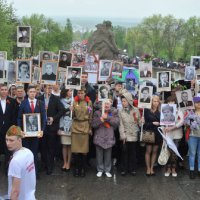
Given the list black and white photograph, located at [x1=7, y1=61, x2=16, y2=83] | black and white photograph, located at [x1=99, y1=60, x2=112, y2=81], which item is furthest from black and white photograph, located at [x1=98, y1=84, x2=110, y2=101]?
black and white photograph, located at [x1=7, y1=61, x2=16, y2=83]

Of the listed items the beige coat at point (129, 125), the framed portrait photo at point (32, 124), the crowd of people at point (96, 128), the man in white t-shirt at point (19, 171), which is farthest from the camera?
the beige coat at point (129, 125)

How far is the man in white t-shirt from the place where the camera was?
4832 millimetres

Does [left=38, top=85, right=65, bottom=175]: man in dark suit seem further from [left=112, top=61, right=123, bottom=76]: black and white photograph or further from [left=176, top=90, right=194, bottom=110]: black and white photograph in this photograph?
[left=112, top=61, right=123, bottom=76]: black and white photograph

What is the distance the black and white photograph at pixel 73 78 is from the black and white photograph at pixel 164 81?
1925 millimetres

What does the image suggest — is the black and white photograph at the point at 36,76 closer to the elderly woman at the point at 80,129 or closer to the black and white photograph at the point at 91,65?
the black and white photograph at the point at 91,65

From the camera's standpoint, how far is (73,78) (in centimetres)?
970

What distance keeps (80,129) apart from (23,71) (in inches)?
86.3

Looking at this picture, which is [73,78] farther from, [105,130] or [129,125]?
[129,125]

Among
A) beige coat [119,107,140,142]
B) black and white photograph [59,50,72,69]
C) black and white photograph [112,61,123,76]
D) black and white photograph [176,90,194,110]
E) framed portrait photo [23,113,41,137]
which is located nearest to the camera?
framed portrait photo [23,113,41,137]

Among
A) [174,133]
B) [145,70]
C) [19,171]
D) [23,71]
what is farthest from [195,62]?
[19,171]

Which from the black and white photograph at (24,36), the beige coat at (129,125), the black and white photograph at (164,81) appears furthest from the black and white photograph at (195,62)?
the black and white photograph at (24,36)

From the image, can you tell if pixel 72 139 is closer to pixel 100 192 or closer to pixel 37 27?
pixel 100 192

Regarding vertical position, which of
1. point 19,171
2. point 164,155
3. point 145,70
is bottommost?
point 164,155

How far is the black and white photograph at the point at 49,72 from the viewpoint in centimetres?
1003
